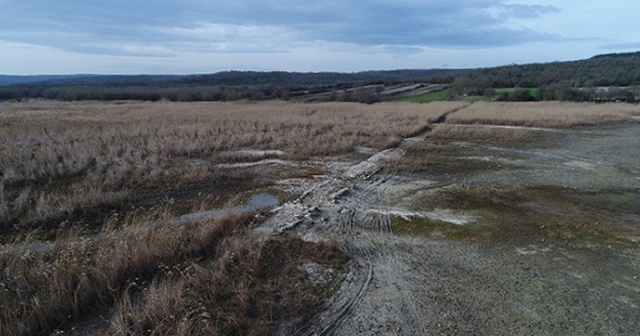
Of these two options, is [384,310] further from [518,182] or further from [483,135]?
[483,135]

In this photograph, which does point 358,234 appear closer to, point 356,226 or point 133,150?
point 356,226

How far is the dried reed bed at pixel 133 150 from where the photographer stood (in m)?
12.0

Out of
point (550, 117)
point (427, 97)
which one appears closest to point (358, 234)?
point (550, 117)

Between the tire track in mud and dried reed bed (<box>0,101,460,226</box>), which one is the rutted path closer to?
the tire track in mud

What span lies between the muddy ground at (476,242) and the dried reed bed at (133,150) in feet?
15.9

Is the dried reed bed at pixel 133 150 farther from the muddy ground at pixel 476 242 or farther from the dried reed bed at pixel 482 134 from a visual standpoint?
the muddy ground at pixel 476 242

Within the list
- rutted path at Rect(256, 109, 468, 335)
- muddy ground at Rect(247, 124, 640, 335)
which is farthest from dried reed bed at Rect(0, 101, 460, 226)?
rutted path at Rect(256, 109, 468, 335)

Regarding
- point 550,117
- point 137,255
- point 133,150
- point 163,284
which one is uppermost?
point 550,117

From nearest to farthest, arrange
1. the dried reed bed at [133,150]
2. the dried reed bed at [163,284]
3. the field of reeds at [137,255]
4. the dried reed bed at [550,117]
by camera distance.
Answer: the dried reed bed at [163,284] < the field of reeds at [137,255] < the dried reed bed at [133,150] < the dried reed bed at [550,117]

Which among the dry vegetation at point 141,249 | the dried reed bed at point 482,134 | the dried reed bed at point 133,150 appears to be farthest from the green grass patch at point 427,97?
the dry vegetation at point 141,249

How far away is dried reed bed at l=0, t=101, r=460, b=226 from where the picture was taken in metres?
12.0

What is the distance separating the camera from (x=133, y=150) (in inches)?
757

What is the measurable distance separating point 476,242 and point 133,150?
17.2 m

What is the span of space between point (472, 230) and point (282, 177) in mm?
8157
